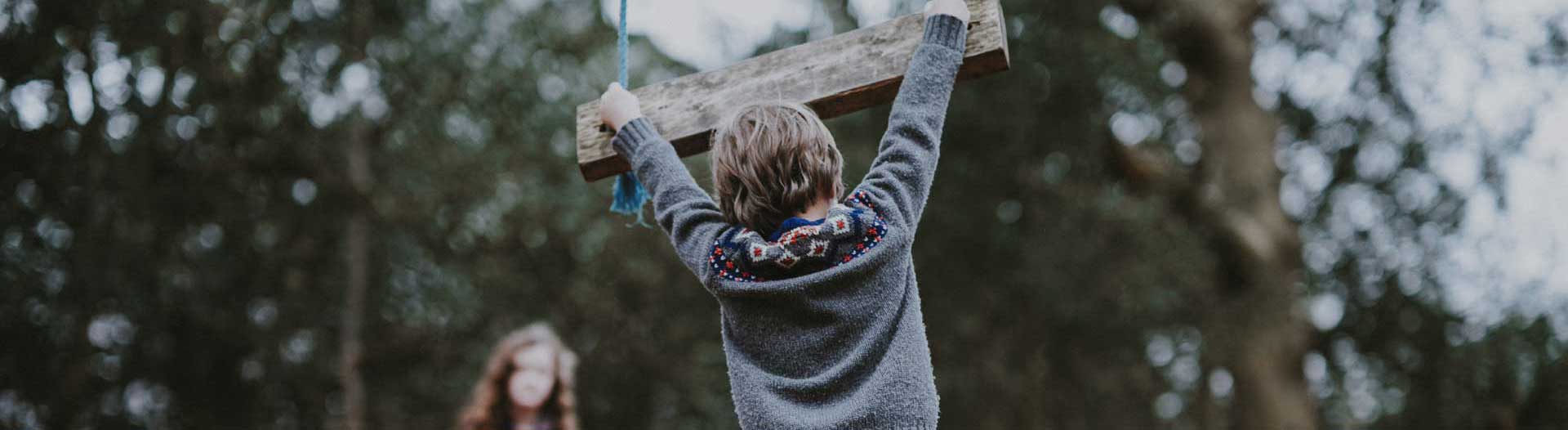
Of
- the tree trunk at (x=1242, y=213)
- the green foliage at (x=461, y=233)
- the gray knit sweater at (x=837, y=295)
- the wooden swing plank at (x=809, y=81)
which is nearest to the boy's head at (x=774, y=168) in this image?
the gray knit sweater at (x=837, y=295)

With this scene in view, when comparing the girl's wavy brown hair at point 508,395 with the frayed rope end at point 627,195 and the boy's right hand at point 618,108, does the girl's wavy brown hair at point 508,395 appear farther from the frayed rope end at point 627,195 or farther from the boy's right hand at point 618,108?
the boy's right hand at point 618,108

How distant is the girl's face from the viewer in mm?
4176

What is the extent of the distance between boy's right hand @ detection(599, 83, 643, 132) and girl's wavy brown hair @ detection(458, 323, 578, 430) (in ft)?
6.41

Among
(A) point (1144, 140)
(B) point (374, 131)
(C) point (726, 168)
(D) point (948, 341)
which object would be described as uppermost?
(C) point (726, 168)

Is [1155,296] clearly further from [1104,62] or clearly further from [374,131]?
[374,131]

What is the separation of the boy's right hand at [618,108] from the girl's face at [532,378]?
1935mm

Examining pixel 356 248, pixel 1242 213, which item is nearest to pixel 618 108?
pixel 1242 213

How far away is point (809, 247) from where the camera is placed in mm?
2000

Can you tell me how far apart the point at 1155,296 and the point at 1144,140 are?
2179mm

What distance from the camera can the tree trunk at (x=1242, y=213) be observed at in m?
7.50

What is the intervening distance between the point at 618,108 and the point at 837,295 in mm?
681

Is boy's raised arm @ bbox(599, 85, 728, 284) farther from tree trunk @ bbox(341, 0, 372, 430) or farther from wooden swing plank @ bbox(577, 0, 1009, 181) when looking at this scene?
tree trunk @ bbox(341, 0, 372, 430)

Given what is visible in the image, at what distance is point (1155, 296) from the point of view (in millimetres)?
12703

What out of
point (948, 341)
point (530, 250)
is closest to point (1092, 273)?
point (948, 341)
